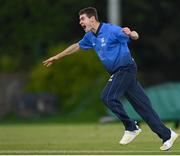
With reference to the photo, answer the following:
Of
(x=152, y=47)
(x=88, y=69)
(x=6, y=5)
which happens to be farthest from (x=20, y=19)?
(x=152, y=47)

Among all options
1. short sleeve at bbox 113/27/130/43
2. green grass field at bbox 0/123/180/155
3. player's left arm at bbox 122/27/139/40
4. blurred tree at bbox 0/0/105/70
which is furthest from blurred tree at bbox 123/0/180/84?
player's left arm at bbox 122/27/139/40

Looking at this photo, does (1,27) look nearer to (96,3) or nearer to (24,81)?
(24,81)

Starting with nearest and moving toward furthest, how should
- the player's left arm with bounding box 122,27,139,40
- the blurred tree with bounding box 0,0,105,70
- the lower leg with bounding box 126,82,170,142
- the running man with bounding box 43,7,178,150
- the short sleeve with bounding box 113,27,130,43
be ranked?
the player's left arm with bounding box 122,27,139,40
the short sleeve with bounding box 113,27,130,43
the running man with bounding box 43,7,178,150
the lower leg with bounding box 126,82,170,142
the blurred tree with bounding box 0,0,105,70

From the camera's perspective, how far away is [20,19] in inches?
1219

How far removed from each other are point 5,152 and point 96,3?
22.1 m

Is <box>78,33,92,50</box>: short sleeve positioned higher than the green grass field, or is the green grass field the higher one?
<box>78,33,92,50</box>: short sleeve

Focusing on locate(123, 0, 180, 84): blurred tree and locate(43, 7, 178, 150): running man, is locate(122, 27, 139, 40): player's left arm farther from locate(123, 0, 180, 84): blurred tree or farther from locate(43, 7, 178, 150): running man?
locate(123, 0, 180, 84): blurred tree

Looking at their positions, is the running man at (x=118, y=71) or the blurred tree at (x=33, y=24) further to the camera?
the blurred tree at (x=33, y=24)

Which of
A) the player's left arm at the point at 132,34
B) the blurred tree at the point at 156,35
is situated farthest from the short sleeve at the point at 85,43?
the blurred tree at the point at 156,35

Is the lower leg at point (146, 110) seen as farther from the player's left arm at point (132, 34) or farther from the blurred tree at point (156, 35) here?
the blurred tree at point (156, 35)

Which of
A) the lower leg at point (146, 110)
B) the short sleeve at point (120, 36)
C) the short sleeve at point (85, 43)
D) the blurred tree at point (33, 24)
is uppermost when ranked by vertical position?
the short sleeve at point (120, 36)

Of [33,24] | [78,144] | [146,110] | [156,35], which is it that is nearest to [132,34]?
[146,110]

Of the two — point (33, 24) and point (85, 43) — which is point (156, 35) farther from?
point (85, 43)

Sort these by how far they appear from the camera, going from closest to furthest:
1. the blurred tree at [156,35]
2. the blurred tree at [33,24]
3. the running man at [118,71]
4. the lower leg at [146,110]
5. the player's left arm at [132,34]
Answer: the player's left arm at [132,34]
the running man at [118,71]
the lower leg at [146,110]
the blurred tree at [33,24]
the blurred tree at [156,35]
